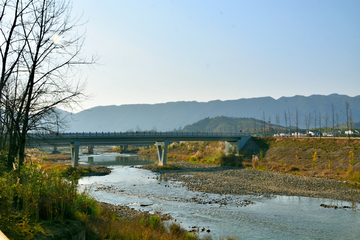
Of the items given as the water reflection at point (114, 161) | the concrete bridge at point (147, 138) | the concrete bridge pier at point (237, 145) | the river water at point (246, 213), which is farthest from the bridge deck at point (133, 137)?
the river water at point (246, 213)

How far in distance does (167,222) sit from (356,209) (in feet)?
58.3

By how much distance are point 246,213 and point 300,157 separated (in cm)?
3778

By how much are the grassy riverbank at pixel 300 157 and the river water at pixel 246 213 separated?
63.4 feet

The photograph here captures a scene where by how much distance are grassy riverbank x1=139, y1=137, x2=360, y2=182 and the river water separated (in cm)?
1932

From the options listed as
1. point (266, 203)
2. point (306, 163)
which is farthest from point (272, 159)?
point (266, 203)

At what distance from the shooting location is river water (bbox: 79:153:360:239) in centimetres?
1820

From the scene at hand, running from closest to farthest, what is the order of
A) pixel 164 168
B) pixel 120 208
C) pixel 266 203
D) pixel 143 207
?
pixel 120 208 < pixel 143 207 < pixel 266 203 < pixel 164 168

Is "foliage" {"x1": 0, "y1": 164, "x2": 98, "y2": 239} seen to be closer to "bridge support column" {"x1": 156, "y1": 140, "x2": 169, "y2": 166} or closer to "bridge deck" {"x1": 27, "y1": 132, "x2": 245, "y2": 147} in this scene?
"bridge deck" {"x1": 27, "y1": 132, "x2": 245, "y2": 147}

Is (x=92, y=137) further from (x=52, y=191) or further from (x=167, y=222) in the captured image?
(x=52, y=191)

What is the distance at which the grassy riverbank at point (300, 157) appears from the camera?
44312mm

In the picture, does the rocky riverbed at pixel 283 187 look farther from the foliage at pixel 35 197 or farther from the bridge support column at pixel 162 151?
the foliage at pixel 35 197

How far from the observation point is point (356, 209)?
80.3ft

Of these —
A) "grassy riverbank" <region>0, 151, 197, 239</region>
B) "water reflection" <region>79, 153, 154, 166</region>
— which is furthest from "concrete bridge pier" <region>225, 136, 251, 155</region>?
"grassy riverbank" <region>0, 151, 197, 239</region>

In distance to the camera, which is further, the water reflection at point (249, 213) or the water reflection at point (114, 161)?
the water reflection at point (114, 161)
